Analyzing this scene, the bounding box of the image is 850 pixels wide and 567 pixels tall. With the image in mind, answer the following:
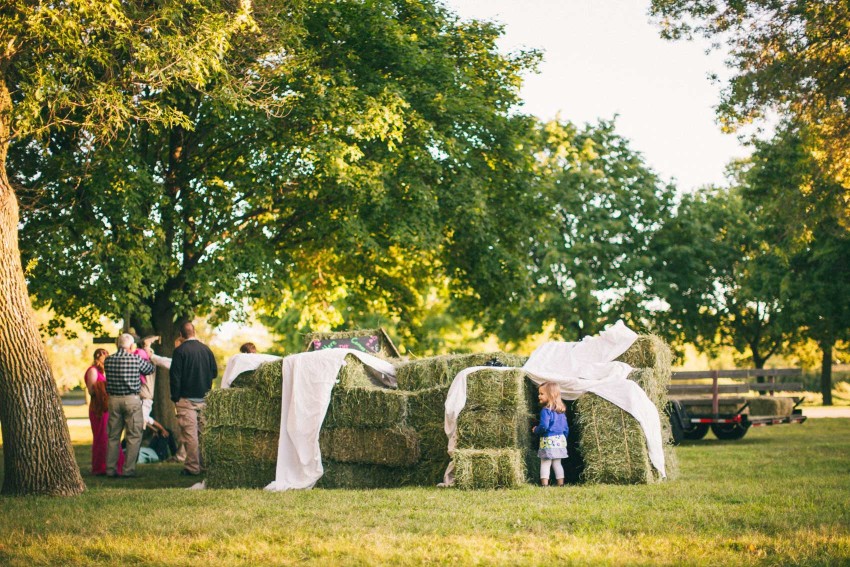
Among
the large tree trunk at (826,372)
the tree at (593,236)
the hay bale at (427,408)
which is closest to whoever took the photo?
the hay bale at (427,408)

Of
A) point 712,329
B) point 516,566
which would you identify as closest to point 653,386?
point 516,566

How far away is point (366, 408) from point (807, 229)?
1690 cm

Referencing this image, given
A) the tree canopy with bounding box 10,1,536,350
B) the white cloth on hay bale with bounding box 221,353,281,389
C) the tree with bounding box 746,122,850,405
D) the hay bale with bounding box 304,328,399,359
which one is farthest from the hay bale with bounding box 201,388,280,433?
the tree with bounding box 746,122,850,405

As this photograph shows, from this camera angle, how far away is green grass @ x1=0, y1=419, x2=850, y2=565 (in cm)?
716

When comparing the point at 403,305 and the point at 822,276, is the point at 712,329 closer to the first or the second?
the point at 822,276

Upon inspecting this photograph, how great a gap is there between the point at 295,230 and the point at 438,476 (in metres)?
12.4

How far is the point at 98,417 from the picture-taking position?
1584 cm

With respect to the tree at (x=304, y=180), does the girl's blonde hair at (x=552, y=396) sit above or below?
below

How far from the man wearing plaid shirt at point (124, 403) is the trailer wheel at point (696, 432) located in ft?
42.0

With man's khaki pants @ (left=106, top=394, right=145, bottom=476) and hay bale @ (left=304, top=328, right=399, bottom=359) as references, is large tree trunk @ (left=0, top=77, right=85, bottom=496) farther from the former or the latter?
hay bale @ (left=304, top=328, right=399, bottom=359)

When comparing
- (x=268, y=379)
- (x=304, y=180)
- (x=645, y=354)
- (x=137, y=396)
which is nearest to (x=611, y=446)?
(x=645, y=354)

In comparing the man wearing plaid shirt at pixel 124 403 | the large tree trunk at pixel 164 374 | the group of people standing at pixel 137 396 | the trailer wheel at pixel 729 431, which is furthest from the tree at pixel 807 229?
the man wearing plaid shirt at pixel 124 403

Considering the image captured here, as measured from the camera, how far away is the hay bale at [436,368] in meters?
13.7

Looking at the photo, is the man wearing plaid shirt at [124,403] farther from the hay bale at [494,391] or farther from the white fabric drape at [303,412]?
the hay bale at [494,391]
